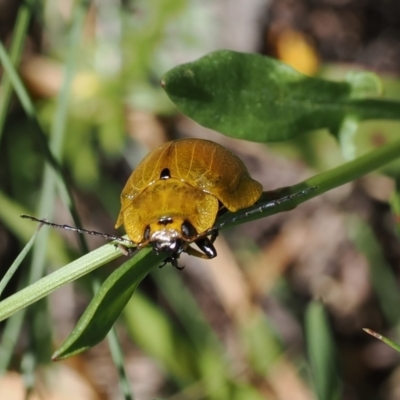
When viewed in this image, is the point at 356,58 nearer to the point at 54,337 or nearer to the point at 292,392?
the point at 292,392

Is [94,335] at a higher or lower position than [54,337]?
lower

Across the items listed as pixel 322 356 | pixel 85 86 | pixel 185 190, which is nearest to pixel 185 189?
pixel 185 190

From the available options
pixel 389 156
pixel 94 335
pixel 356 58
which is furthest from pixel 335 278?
pixel 94 335

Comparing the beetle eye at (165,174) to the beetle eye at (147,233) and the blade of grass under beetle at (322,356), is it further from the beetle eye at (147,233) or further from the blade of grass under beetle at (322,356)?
the blade of grass under beetle at (322,356)

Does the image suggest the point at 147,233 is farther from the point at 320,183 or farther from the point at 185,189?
the point at 320,183

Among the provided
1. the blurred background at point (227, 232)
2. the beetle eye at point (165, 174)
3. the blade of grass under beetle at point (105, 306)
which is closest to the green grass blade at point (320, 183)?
the beetle eye at point (165, 174)

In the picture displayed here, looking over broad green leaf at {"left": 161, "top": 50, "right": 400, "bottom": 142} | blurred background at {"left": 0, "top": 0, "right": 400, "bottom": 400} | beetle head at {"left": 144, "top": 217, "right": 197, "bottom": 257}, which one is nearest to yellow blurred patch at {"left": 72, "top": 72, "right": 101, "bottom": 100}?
blurred background at {"left": 0, "top": 0, "right": 400, "bottom": 400}

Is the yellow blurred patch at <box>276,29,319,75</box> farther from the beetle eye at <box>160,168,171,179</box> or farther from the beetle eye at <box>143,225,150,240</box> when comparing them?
the beetle eye at <box>143,225,150,240</box>
